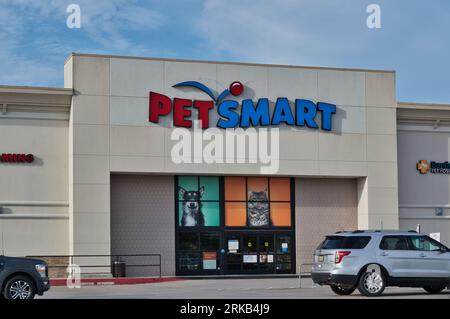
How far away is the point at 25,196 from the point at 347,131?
15431 millimetres

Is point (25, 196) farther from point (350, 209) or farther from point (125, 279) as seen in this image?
point (350, 209)

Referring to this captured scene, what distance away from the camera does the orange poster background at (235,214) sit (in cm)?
4206

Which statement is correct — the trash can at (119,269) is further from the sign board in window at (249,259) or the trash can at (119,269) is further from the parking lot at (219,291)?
the sign board in window at (249,259)

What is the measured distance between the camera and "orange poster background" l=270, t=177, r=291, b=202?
42781 mm

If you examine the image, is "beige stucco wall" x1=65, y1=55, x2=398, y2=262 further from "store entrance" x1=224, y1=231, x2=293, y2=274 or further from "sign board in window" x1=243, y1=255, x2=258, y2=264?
"sign board in window" x1=243, y1=255, x2=258, y2=264

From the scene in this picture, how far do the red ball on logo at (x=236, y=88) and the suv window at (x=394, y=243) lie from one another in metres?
16.2

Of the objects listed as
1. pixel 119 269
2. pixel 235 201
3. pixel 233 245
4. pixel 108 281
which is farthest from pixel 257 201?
pixel 108 281

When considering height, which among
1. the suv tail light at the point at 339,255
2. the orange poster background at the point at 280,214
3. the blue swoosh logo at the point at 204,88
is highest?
the blue swoosh logo at the point at 204,88

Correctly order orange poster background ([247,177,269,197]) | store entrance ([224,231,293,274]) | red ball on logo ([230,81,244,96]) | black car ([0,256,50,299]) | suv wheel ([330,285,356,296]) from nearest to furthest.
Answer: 1. black car ([0,256,50,299])
2. suv wheel ([330,285,356,296])
3. red ball on logo ([230,81,244,96])
4. store entrance ([224,231,293,274])
5. orange poster background ([247,177,269,197])

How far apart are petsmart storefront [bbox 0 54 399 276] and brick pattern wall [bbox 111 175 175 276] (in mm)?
53

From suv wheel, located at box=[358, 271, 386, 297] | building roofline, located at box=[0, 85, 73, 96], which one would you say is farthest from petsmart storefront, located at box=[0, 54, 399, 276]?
suv wheel, located at box=[358, 271, 386, 297]

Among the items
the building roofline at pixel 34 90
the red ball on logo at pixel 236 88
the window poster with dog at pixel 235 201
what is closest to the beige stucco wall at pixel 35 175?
the building roofline at pixel 34 90

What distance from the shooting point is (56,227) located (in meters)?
39.6
